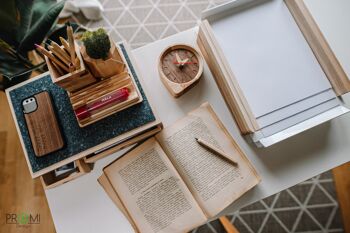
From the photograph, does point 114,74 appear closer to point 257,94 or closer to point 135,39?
point 257,94

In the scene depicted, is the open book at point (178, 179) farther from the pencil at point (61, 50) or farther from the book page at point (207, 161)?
the pencil at point (61, 50)

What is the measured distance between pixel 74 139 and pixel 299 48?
27.1 inches

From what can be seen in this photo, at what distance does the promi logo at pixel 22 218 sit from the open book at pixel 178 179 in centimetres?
72

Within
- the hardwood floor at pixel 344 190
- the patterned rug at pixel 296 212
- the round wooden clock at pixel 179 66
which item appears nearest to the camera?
the round wooden clock at pixel 179 66

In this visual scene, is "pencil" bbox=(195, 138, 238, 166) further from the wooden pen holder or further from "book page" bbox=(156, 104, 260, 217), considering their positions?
the wooden pen holder

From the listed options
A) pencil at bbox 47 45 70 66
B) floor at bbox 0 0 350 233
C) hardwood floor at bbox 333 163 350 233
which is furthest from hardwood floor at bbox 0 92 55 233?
hardwood floor at bbox 333 163 350 233

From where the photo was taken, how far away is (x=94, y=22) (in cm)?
188

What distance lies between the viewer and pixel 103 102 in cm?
86

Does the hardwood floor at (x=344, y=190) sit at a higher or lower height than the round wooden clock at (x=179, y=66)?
lower

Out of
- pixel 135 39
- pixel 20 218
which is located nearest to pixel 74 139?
pixel 20 218

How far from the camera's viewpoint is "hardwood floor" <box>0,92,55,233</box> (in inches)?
58.7

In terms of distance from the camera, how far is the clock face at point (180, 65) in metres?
0.98

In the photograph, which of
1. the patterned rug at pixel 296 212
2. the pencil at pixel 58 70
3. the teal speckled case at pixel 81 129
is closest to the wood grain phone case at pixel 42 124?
the teal speckled case at pixel 81 129

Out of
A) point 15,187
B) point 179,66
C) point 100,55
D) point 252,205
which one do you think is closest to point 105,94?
point 100,55
